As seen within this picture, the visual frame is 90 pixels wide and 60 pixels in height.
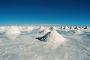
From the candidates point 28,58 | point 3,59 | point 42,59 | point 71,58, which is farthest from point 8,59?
point 71,58

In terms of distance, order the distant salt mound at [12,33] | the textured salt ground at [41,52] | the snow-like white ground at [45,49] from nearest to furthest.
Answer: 1. the textured salt ground at [41,52]
2. the snow-like white ground at [45,49]
3. the distant salt mound at [12,33]

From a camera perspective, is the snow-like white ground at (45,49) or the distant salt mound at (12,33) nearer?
the snow-like white ground at (45,49)

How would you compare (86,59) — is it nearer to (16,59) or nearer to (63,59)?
(63,59)

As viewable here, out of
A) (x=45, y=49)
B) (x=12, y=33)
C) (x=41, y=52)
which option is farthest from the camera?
(x=12, y=33)

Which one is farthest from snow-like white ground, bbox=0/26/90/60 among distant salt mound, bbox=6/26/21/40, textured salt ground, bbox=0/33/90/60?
distant salt mound, bbox=6/26/21/40

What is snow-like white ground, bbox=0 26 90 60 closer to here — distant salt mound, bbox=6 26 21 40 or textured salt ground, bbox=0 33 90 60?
textured salt ground, bbox=0 33 90 60

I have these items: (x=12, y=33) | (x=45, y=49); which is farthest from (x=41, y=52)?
(x=12, y=33)

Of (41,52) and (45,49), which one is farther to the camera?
(45,49)

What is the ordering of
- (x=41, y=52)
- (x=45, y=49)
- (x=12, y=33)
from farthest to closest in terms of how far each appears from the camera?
(x=12, y=33), (x=45, y=49), (x=41, y=52)

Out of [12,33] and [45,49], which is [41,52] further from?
[12,33]

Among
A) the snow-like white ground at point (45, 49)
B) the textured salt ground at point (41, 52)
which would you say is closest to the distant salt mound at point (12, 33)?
the snow-like white ground at point (45, 49)

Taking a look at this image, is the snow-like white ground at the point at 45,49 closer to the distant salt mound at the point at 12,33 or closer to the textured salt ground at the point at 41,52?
the textured salt ground at the point at 41,52
